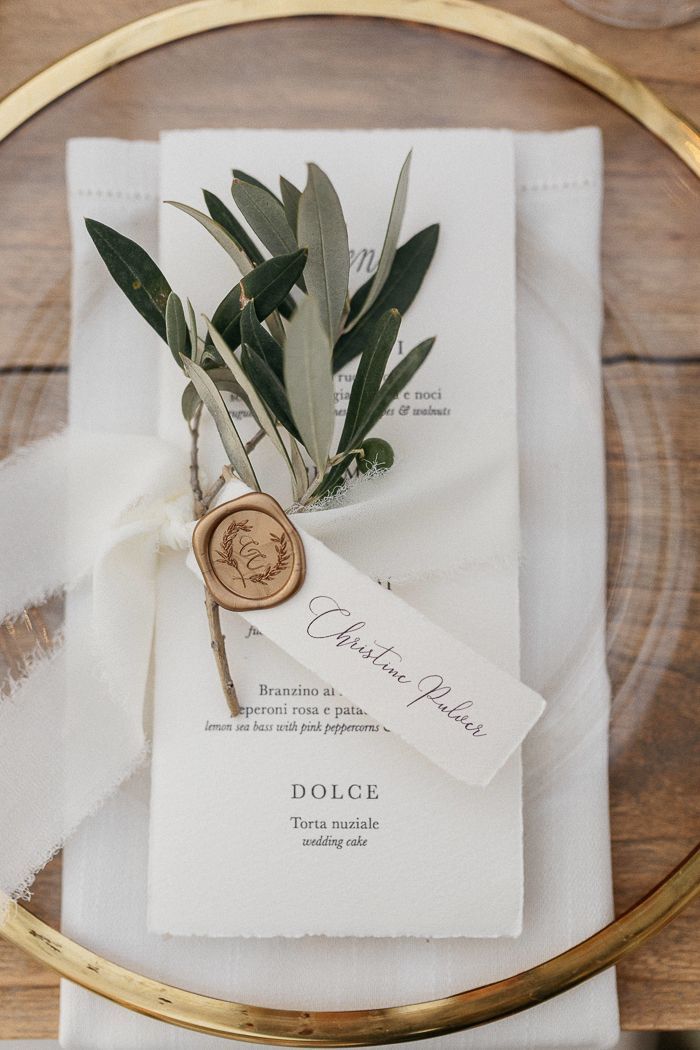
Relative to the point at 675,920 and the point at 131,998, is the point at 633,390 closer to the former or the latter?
the point at 675,920

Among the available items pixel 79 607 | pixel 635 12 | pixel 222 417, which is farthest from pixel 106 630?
pixel 635 12

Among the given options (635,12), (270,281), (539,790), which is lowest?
(539,790)

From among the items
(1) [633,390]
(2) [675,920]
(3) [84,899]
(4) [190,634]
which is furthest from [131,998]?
(1) [633,390]

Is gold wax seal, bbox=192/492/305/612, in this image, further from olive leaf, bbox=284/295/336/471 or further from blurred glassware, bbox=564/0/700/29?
blurred glassware, bbox=564/0/700/29

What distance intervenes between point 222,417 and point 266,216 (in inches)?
3.7

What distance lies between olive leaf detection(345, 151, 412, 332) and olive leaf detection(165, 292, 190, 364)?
0.31 ft

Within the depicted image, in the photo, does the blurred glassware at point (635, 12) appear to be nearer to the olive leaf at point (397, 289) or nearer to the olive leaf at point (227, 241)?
the olive leaf at point (397, 289)

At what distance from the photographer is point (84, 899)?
17.3 inches

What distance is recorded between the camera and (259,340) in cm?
39

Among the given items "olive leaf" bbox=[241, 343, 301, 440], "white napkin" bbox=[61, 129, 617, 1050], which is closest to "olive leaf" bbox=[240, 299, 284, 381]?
"olive leaf" bbox=[241, 343, 301, 440]

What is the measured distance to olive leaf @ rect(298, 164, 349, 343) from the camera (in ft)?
1.26

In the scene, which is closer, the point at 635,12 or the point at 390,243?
the point at 390,243

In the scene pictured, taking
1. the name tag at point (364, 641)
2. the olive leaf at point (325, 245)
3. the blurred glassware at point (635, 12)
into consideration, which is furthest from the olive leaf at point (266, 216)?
the blurred glassware at point (635, 12)

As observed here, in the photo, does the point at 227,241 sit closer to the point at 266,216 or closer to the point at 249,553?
the point at 266,216
